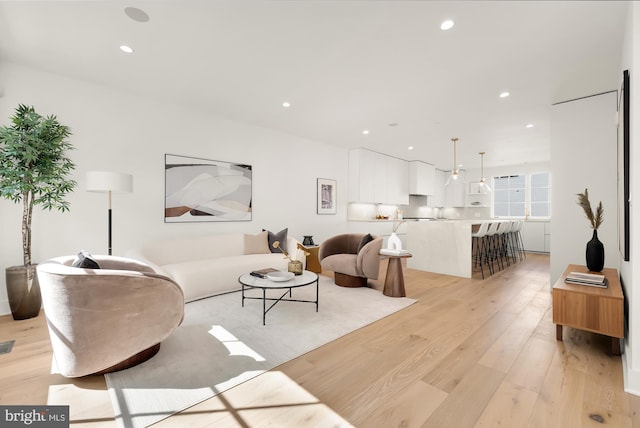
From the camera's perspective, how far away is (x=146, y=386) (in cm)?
178

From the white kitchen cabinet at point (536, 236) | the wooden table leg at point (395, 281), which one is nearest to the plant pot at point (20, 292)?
the wooden table leg at point (395, 281)

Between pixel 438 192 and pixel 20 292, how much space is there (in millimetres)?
9886

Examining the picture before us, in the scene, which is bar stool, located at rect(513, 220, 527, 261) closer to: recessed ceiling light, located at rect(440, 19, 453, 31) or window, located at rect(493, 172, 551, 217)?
window, located at rect(493, 172, 551, 217)

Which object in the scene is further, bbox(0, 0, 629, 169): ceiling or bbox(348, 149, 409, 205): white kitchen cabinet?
bbox(348, 149, 409, 205): white kitchen cabinet

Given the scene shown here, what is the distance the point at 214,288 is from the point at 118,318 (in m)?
1.80

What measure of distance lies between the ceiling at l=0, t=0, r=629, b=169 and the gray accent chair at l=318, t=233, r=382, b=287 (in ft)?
6.69

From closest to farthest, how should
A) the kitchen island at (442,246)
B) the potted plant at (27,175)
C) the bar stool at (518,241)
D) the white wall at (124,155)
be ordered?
the potted plant at (27,175)
the white wall at (124,155)
the kitchen island at (442,246)
the bar stool at (518,241)

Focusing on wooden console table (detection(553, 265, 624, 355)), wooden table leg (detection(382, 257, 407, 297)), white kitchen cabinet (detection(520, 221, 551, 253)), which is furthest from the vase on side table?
white kitchen cabinet (detection(520, 221, 551, 253))

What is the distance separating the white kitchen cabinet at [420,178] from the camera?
27.0 ft

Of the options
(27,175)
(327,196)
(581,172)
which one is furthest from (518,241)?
(27,175)

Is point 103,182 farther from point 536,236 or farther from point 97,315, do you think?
point 536,236

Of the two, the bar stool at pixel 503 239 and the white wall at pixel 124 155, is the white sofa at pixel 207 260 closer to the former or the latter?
the white wall at pixel 124 155

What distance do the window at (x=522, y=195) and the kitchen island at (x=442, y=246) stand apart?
15.6 ft

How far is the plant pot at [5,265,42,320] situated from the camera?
285cm
